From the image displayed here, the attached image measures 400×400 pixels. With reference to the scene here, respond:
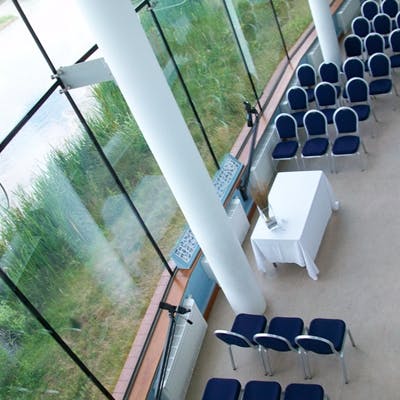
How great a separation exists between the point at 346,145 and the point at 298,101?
1653 mm

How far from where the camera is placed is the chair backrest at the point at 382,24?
10164 mm

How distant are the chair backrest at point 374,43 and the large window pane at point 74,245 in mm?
5692

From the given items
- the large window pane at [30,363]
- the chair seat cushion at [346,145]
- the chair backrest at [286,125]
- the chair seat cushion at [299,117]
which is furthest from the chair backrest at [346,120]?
the large window pane at [30,363]

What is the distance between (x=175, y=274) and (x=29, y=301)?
2254 millimetres

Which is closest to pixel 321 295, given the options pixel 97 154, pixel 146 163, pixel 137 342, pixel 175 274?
pixel 175 274

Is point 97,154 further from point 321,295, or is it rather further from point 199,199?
point 321,295

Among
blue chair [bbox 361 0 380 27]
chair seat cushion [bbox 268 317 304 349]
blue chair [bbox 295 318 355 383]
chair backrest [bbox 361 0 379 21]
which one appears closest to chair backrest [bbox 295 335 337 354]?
blue chair [bbox 295 318 355 383]

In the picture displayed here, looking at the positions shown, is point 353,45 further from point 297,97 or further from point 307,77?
point 297,97

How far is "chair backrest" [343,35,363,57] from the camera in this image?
10086 mm

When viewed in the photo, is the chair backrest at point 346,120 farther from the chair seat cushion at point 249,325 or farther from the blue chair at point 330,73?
the chair seat cushion at point 249,325

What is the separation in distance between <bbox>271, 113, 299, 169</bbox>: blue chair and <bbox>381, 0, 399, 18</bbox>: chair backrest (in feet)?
12.1

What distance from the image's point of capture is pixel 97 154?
632 cm

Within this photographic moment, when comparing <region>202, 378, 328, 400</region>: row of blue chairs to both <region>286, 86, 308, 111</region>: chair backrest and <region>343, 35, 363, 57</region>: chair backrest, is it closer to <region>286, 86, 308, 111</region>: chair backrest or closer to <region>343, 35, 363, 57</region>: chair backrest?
<region>286, 86, 308, 111</region>: chair backrest

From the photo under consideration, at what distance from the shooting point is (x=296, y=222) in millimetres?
6941
